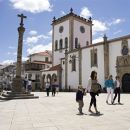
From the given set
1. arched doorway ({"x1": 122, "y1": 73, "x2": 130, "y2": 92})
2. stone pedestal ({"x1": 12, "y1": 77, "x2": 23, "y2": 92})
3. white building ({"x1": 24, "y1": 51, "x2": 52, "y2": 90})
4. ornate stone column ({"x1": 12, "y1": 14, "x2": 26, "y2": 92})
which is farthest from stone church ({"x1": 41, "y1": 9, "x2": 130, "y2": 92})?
stone pedestal ({"x1": 12, "y1": 77, "x2": 23, "y2": 92})

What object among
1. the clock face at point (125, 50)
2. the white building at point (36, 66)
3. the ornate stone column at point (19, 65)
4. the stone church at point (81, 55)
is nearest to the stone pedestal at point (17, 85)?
the ornate stone column at point (19, 65)

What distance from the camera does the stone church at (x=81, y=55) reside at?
31.1 meters

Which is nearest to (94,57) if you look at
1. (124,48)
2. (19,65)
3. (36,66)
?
(124,48)

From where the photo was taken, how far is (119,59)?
3114 centimetres

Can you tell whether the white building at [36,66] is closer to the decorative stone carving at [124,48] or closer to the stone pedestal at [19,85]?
the decorative stone carving at [124,48]

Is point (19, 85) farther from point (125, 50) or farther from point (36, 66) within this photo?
point (36, 66)

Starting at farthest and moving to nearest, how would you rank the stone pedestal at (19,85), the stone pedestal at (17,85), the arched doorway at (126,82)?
the arched doorway at (126,82)
the stone pedestal at (17,85)
the stone pedestal at (19,85)

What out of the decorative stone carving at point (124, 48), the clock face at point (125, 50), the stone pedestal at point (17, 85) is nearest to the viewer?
the stone pedestal at point (17, 85)

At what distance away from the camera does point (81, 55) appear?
1507 inches

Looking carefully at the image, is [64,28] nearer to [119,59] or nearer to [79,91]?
[119,59]

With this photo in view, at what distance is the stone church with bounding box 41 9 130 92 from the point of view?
3114 centimetres

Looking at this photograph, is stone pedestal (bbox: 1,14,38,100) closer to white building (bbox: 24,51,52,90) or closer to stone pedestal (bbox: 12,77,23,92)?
stone pedestal (bbox: 12,77,23,92)

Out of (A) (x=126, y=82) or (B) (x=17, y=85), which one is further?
(A) (x=126, y=82)

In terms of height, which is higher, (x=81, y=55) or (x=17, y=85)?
(x=81, y=55)
